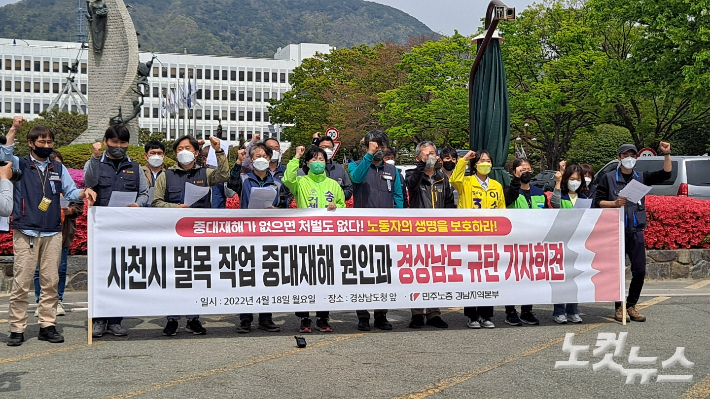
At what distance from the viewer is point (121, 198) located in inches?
300

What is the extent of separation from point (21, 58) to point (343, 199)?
11073 centimetres

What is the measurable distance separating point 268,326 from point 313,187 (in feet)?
4.90

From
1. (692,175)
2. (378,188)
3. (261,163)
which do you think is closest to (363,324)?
(378,188)

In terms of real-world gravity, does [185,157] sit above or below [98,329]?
above

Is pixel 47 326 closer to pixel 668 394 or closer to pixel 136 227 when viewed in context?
pixel 136 227

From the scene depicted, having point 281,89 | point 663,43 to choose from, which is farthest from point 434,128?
point 281,89

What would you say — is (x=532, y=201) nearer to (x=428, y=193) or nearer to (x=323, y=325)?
(x=428, y=193)

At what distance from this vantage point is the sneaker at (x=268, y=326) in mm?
7961

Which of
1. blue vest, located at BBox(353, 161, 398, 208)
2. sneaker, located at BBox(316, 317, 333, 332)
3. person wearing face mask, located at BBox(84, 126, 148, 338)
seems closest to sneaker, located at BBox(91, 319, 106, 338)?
person wearing face mask, located at BBox(84, 126, 148, 338)

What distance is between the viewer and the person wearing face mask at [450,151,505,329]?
26.8 ft

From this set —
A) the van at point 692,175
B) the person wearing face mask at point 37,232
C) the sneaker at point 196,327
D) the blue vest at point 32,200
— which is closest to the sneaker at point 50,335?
the person wearing face mask at point 37,232

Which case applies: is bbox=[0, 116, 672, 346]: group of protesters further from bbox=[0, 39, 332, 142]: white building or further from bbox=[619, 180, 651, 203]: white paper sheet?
bbox=[0, 39, 332, 142]: white building

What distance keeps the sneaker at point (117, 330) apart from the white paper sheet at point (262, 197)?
177cm

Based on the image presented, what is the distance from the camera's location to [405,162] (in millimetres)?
52188
